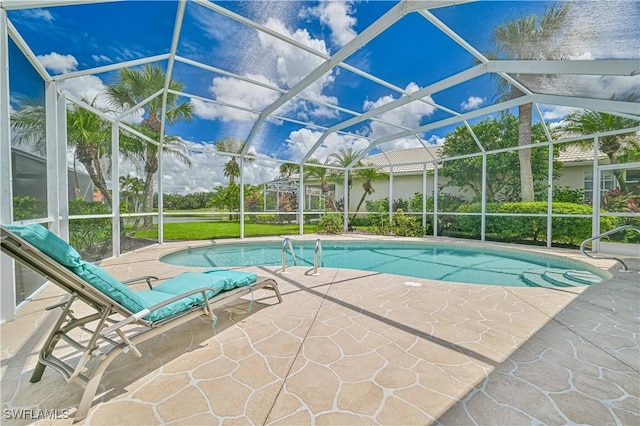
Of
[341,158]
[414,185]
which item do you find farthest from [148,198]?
[414,185]

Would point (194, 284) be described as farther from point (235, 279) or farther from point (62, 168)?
point (62, 168)

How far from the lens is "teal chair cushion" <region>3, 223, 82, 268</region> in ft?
6.23

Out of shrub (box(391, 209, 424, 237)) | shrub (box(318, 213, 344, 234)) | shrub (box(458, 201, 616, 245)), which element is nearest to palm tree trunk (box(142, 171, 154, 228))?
shrub (box(318, 213, 344, 234))

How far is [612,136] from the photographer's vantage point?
845 centimetres

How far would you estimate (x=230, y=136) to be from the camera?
11.0 metres

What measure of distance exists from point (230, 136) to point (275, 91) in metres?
3.76

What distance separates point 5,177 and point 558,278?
10128mm

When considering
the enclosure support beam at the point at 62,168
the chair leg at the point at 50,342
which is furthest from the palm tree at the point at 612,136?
the enclosure support beam at the point at 62,168

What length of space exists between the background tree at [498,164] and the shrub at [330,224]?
19.6 feet

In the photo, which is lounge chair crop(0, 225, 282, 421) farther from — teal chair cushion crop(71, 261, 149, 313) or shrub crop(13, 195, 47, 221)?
shrub crop(13, 195, 47, 221)

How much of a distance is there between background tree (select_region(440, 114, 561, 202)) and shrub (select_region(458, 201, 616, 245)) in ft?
2.82

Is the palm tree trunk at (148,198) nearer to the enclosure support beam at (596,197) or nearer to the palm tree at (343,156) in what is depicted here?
the palm tree at (343,156)

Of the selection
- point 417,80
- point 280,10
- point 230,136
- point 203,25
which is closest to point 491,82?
point 417,80

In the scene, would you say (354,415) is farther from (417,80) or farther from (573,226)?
(573,226)
